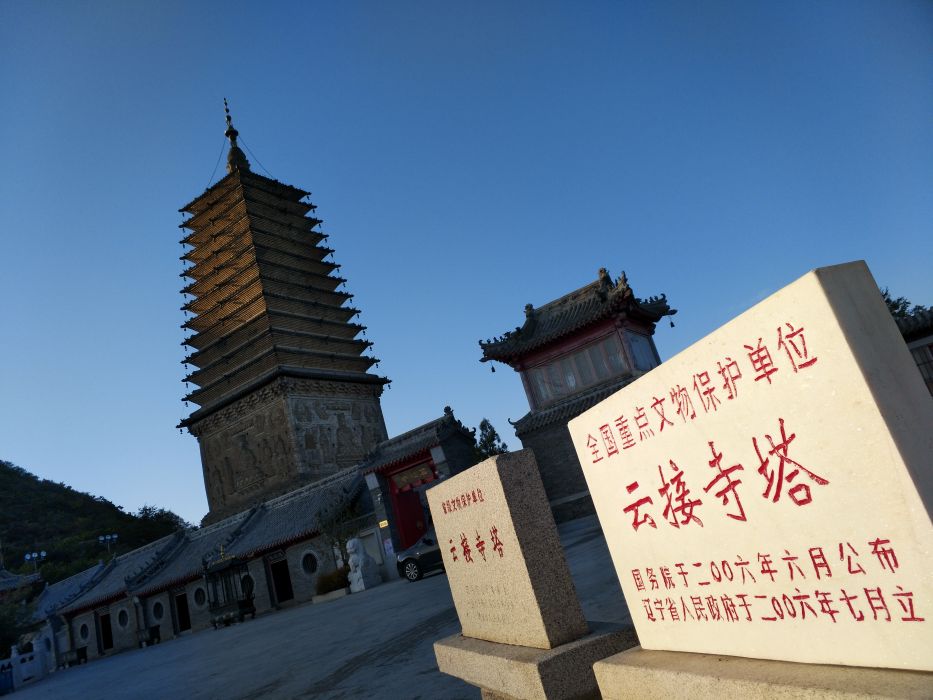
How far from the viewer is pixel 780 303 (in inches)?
63.4

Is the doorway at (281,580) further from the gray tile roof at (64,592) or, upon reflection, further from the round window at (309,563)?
the gray tile roof at (64,592)

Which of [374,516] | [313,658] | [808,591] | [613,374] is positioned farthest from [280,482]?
[808,591]

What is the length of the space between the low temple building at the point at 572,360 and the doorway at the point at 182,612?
14.8 m

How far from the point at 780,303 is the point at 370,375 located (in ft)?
107

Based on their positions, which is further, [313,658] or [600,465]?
[313,658]

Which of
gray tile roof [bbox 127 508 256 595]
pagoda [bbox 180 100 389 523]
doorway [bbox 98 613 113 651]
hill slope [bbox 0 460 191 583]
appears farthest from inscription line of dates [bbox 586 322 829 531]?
hill slope [bbox 0 460 191 583]

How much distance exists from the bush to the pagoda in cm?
943

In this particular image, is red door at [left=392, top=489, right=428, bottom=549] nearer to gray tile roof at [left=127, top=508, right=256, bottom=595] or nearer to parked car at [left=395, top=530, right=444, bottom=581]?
parked car at [left=395, top=530, right=444, bottom=581]

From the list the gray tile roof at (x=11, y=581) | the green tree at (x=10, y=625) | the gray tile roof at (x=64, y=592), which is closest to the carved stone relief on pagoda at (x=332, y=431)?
the green tree at (x=10, y=625)

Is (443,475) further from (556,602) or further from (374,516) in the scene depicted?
(556,602)

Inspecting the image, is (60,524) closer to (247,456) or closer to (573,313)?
(247,456)

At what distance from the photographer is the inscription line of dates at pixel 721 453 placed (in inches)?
63.9

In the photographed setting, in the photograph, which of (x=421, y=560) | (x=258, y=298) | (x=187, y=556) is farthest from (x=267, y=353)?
(x=421, y=560)

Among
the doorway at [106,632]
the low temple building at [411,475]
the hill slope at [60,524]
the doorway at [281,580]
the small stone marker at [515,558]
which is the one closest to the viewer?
the small stone marker at [515,558]
